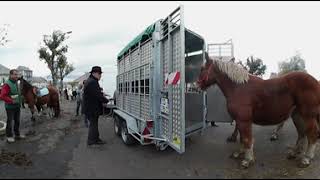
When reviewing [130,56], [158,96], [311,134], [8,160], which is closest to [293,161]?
[311,134]

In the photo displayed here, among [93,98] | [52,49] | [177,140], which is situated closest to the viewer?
[177,140]

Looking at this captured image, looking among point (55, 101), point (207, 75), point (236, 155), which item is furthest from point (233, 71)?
point (55, 101)

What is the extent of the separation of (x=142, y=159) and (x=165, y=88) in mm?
1531

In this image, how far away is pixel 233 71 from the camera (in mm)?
6629

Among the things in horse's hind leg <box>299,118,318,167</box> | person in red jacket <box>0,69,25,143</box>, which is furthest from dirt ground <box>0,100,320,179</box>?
person in red jacket <box>0,69,25,143</box>

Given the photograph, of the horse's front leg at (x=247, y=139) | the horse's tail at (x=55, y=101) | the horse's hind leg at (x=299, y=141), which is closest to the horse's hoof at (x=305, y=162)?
the horse's hind leg at (x=299, y=141)

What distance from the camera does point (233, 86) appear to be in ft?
21.7

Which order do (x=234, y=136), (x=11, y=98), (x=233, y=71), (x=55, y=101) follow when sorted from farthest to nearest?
(x=55, y=101) < (x=11, y=98) < (x=234, y=136) < (x=233, y=71)

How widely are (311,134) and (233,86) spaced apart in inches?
63.8

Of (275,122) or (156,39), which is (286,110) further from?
(156,39)

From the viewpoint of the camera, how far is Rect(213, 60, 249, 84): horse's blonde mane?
6.58 m

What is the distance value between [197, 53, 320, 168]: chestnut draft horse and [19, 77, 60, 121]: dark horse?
8.78 meters

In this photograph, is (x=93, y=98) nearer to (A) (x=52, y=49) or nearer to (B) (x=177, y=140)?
(B) (x=177, y=140)

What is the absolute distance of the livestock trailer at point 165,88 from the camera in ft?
19.9
